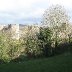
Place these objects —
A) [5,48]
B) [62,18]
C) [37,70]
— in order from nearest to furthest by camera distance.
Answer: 1. [37,70]
2. [5,48]
3. [62,18]

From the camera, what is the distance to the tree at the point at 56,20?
1321 inches

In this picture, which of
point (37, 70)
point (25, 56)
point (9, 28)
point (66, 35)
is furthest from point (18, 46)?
point (37, 70)

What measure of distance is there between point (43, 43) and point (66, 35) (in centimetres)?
317

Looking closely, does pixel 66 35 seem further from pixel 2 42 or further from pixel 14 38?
pixel 2 42

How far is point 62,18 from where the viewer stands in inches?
1340

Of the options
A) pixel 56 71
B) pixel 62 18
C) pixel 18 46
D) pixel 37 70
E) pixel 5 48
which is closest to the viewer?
pixel 56 71

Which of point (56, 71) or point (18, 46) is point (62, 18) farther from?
point (56, 71)

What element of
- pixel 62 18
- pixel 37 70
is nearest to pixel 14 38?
pixel 62 18

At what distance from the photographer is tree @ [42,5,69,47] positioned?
33562 millimetres

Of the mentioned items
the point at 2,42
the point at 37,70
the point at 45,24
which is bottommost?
the point at 37,70

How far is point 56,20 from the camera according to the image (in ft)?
110

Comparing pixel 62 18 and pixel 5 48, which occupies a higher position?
pixel 62 18

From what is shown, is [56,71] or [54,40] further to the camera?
[54,40]

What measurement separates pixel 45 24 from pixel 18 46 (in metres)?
4.53
